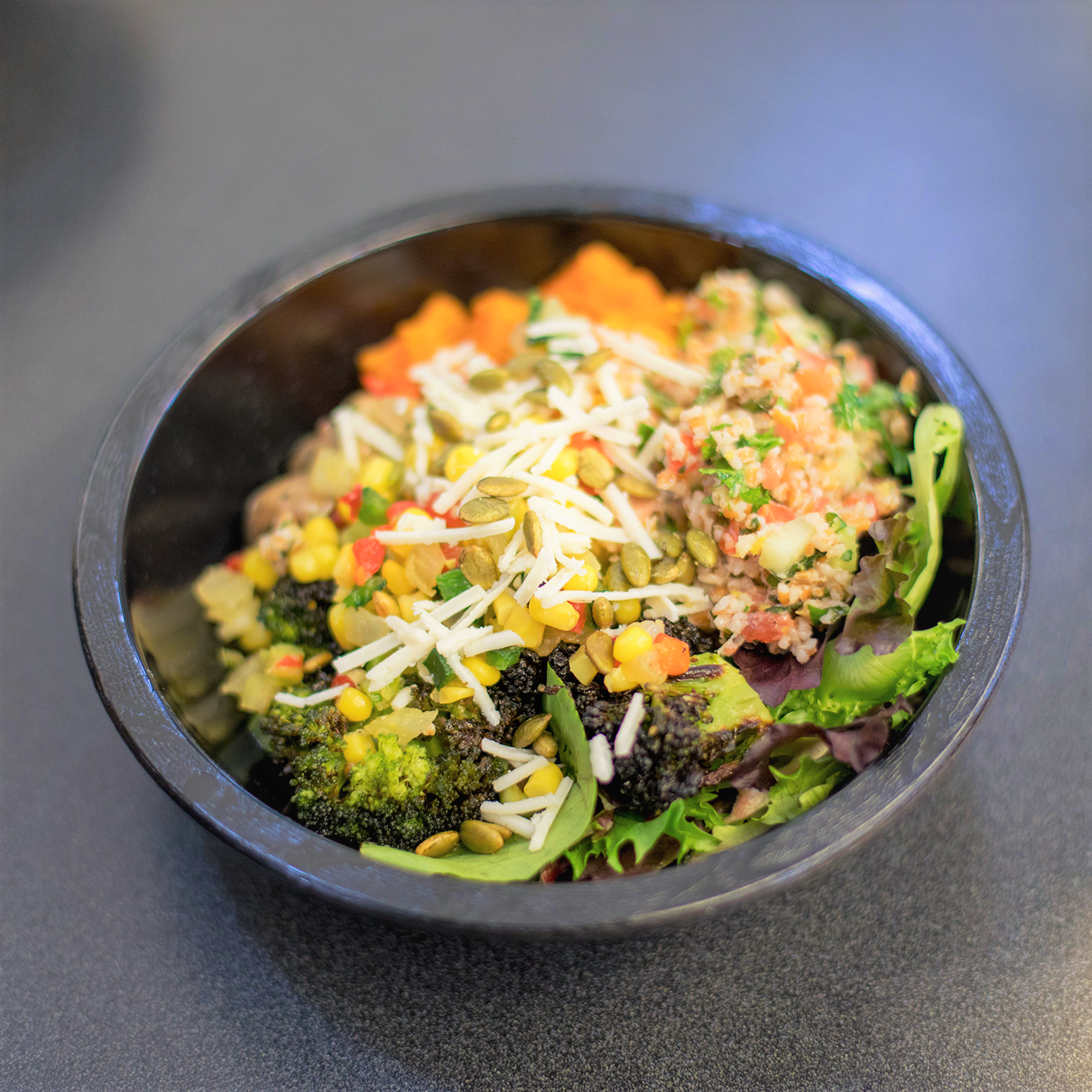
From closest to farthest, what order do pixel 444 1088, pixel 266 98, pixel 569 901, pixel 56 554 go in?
1. pixel 569 901
2. pixel 444 1088
3. pixel 56 554
4. pixel 266 98

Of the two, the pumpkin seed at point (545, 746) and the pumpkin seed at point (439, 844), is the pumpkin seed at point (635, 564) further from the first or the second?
the pumpkin seed at point (439, 844)

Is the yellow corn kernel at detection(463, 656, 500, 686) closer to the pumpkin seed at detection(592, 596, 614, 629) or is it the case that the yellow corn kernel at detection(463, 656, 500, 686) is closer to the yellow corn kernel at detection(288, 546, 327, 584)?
the pumpkin seed at detection(592, 596, 614, 629)

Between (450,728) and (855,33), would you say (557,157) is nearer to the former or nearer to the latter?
(855,33)

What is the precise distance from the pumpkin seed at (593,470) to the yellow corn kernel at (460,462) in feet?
0.81

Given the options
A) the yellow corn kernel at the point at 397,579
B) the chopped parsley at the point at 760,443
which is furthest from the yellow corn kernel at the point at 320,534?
the chopped parsley at the point at 760,443

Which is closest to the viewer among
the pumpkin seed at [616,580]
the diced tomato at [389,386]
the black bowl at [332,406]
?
the black bowl at [332,406]

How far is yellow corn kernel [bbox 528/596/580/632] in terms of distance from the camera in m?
1.82

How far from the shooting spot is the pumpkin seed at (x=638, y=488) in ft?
6.73

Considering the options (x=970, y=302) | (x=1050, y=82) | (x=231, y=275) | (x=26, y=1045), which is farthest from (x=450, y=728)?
(x=1050, y=82)

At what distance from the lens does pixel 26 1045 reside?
1950 mm

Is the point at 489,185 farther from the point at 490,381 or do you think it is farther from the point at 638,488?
the point at 638,488

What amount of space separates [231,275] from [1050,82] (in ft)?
11.1

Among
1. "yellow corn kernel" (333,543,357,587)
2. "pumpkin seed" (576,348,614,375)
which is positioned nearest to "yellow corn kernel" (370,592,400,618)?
"yellow corn kernel" (333,543,357,587)

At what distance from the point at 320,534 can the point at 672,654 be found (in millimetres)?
939
